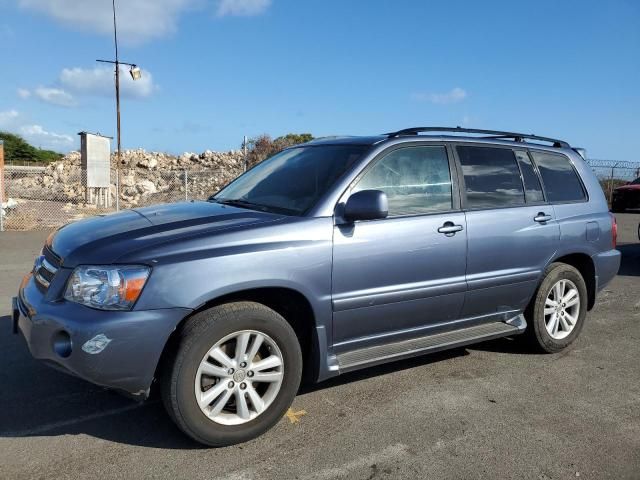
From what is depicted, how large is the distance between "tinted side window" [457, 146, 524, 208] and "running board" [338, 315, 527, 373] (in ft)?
3.26

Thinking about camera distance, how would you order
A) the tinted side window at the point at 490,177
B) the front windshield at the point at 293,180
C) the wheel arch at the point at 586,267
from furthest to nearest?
the wheel arch at the point at 586,267, the tinted side window at the point at 490,177, the front windshield at the point at 293,180

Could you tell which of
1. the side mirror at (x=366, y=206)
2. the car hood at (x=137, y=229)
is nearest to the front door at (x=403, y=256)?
the side mirror at (x=366, y=206)

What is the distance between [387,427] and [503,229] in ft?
6.22

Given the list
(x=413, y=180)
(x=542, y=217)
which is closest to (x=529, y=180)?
(x=542, y=217)

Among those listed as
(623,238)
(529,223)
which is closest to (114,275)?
(529,223)

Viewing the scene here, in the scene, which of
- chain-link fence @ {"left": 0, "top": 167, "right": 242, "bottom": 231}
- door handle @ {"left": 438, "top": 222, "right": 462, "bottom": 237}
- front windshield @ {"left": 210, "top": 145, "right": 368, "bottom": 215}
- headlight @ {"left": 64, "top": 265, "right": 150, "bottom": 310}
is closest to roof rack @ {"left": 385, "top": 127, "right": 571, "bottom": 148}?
front windshield @ {"left": 210, "top": 145, "right": 368, "bottom": 215}

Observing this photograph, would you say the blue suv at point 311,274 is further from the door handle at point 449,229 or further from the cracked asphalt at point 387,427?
the cracked asphalt at point 387,427

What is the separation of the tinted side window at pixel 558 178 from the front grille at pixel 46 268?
157 inches

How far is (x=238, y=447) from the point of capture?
332cm

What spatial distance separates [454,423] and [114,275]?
2287mm

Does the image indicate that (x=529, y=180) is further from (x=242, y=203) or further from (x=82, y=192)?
(x=82, y=192)

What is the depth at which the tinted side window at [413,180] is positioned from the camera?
4008 millimetres

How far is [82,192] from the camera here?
23297 millimetres

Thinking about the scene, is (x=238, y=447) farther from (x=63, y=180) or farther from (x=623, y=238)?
(x=63, y=180)
